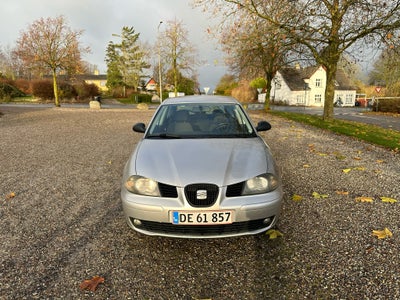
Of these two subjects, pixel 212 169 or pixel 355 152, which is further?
pixel 355 152

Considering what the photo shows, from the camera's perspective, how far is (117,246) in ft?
9.53

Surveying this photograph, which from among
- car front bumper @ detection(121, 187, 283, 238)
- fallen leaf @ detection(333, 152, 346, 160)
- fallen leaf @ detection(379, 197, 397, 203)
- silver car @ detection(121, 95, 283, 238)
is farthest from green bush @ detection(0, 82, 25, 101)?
fallen leaf @ detection(379, 197, 397, 203)

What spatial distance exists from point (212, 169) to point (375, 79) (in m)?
67.4

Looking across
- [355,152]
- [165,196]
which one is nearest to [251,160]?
[165,196]

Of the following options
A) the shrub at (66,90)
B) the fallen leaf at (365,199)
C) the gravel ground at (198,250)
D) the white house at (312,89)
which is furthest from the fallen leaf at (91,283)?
the white house at (312,89)

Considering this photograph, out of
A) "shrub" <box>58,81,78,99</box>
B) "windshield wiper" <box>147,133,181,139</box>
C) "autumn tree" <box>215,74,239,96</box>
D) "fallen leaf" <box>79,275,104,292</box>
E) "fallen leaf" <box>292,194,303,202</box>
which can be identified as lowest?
"fallen leaf" <box>79,275,104,292</box>

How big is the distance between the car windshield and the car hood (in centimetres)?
28

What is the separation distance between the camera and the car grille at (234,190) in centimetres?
257

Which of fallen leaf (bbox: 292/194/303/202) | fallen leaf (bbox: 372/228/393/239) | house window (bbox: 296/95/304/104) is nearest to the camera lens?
fallen leaf (bbox: 372/228/393/239)

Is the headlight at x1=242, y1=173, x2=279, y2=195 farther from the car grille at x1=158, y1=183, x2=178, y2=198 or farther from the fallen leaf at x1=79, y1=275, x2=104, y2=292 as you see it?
the fallen leaf at x1=79, y1=275, x2=104, y2=292

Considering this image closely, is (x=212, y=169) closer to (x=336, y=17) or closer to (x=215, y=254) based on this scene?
(x=215, y=254)

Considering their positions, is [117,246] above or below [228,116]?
below

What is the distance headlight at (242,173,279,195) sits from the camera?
2.64m

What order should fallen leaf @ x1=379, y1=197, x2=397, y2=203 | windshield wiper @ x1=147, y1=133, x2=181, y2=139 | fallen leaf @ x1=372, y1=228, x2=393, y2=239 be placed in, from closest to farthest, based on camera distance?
fallen leaf @ x1=372, y1=228, x2=393, y2=239 → windshield wiper @ x1=147, y1=133, x2=181, y2=139 → fallen leaf @ x1=379, y1=197, x2=397, y2=203
